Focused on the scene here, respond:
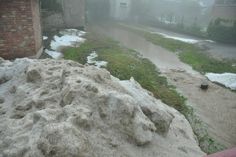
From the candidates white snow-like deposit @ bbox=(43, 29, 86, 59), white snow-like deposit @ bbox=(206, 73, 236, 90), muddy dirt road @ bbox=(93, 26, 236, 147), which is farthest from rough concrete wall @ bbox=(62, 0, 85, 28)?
white snow-like deposit @ bbox=(206, 73, 236, 90)

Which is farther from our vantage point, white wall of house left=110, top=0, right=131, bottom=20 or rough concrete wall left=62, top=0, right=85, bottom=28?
white wall of house left=110, top=0, right=131, bottom=20

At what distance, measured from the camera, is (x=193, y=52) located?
15438 millimetres

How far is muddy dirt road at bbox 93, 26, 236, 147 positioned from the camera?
664cm

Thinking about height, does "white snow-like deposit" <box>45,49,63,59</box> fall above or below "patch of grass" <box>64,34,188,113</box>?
above

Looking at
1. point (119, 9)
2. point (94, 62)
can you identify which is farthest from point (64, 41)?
point (119, 9)

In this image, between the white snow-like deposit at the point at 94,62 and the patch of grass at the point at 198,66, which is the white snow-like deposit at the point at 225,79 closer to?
the patch of grass at the point at 198,66

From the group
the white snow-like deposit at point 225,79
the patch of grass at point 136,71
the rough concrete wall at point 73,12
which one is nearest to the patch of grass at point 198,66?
the patch of grass at point 136,71

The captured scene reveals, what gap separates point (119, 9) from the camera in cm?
3506

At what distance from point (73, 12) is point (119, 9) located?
1653 cm

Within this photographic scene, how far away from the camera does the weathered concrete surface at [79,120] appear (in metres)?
3.42

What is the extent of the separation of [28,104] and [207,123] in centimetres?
456

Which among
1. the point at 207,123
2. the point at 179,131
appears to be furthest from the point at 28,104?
the point at 207,123

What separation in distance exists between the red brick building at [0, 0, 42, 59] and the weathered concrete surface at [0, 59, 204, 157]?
3812 mm

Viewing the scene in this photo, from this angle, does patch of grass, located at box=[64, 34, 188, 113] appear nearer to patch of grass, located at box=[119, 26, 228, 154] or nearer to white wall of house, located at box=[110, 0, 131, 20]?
patch of grass, located at box=[119, 26, 228, 154]
